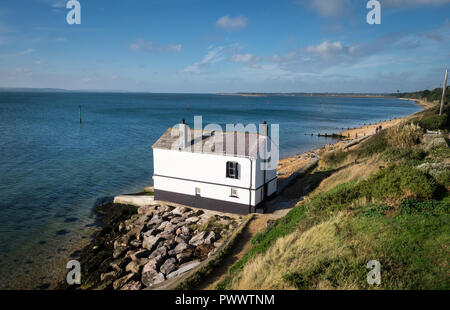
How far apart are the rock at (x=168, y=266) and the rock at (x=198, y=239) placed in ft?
6.35

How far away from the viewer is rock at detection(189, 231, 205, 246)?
1884 cm

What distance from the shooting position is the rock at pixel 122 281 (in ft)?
54.7

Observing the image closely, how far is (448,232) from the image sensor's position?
10.9m

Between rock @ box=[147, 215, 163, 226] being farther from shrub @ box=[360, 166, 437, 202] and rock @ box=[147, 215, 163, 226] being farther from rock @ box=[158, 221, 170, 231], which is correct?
shrub @ box=[360, 166, 437, 202]

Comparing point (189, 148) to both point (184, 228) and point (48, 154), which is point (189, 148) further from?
point (48, 154)

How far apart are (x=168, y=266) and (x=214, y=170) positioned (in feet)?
26.7

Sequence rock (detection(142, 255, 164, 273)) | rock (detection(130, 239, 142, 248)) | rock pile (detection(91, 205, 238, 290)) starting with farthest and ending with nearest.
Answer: rock (detection(130, 239, 142, 248))
rock (detection(142, 255, 164, 273))
rock pile (detection(91, 205, 238, 290))

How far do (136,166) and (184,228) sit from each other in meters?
24.3

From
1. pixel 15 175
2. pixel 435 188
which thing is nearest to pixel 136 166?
pixel 15 175

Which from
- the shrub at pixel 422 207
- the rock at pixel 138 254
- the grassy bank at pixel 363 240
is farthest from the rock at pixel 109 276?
the shrub at pixel 422 207

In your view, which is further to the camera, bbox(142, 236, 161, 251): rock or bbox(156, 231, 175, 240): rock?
bbox(156, 231, 175, 240): rock

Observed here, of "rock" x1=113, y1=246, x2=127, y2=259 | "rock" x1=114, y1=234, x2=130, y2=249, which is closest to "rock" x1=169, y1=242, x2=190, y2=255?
"rock" x1=113, y1=246, x2=127, y2=259

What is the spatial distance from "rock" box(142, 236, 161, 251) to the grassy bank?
23.4 ft

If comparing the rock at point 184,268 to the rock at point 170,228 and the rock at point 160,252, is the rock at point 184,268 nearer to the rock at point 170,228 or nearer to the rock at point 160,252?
the rock at point 160,252
